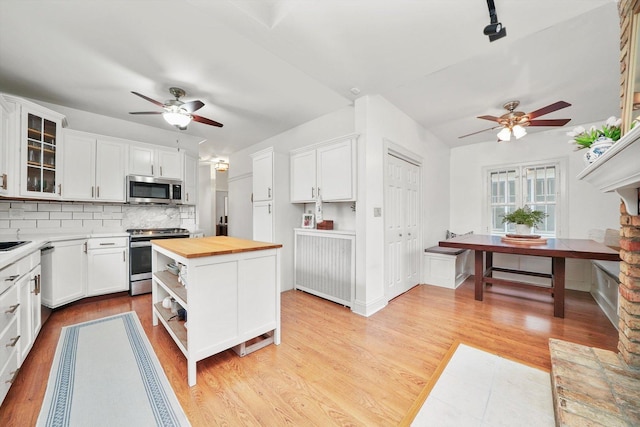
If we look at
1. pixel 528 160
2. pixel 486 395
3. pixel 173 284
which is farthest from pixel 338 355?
pixel 528 160

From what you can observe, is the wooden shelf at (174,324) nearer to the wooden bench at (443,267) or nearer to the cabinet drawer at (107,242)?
the cabinet drawer at (107,242)

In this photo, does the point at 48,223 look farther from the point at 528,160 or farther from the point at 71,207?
the point at 528,160

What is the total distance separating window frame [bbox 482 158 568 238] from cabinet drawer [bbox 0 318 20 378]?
6.32 meters

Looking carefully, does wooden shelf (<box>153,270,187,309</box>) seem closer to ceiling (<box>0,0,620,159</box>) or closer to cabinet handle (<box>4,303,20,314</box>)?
cabinet handle (<box>4,303,20,314</box>)

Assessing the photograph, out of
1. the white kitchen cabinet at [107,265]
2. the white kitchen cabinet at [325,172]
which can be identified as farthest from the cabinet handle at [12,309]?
the white kitchen cabinet at [325,172]

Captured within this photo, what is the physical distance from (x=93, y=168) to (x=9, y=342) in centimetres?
266

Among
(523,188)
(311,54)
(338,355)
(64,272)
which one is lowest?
(338,355)

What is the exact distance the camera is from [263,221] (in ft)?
12.8

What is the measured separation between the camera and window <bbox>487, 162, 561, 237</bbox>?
4.39m

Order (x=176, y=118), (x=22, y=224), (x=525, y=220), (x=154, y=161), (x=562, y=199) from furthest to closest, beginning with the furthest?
(x=562, y=199)
(x=154, y=161)
(x=525, y=220)
(x=22, y=224)
(x=176, y=118)

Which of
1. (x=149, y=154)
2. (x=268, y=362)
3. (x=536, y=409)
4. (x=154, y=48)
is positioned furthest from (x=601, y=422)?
(x=149, y=154)

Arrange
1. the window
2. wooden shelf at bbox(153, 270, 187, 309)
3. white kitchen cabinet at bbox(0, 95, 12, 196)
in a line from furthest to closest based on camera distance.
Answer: the window, white kitchen cabinet at bbox(0, 95, 12, 196), wooden shelf at bbox(153, 270, 187, 309)

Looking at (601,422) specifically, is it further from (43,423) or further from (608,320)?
(43,423)

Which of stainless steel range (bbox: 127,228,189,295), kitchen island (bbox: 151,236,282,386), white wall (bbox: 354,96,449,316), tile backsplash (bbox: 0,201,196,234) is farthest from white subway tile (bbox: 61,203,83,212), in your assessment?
white wall (bbox: 354,96,449,316)
